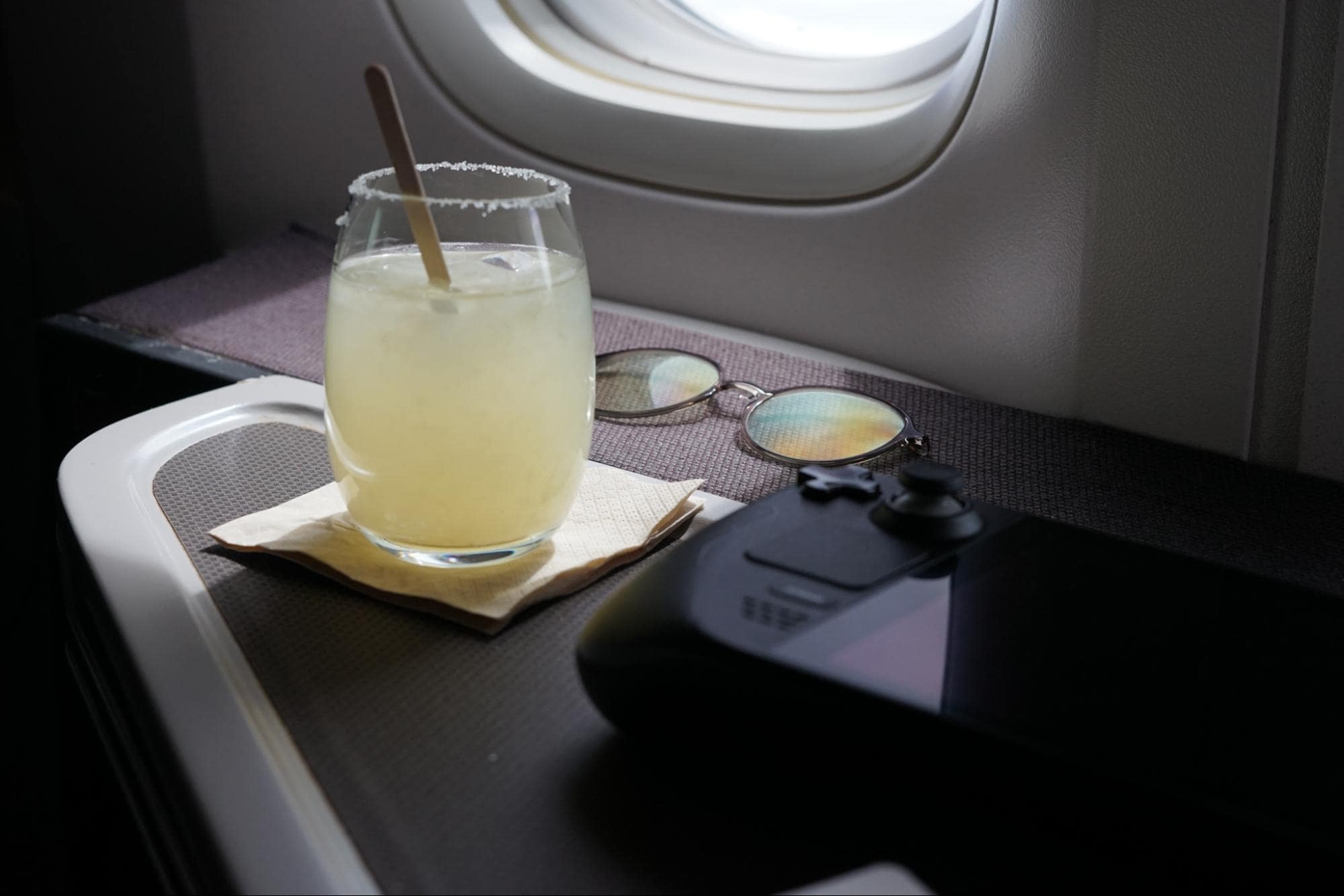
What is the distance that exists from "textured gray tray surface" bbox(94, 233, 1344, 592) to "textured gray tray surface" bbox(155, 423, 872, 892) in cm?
22

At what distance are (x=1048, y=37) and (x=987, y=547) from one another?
19.4 inches

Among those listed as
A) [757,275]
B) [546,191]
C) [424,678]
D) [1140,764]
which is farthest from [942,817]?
[757,275]

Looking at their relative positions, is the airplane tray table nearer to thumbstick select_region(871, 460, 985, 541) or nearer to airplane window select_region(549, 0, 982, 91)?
thumbstick select_region(871, 460, 985, 541)

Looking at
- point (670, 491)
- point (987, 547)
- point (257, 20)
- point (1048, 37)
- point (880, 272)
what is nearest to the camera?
point (987, 547)

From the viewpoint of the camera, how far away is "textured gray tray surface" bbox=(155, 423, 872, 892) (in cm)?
43

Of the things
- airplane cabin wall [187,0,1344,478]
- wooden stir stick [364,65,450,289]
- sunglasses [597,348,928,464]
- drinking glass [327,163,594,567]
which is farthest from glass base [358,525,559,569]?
airplane cabin wall [187,0,1344,478]

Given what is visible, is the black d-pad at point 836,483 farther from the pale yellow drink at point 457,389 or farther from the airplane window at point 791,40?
the airplane window at point 791,40

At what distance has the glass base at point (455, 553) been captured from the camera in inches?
23.6

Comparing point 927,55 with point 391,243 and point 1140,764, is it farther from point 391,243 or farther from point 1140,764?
point 1140,764

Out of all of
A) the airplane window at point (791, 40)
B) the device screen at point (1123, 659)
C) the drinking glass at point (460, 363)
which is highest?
the airplane window at point (791, 40)

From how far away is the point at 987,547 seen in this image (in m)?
0.53

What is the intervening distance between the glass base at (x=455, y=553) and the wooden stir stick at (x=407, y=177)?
0.44 feet

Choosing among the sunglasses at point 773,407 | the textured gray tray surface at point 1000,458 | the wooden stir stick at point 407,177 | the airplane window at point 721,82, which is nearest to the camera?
the wooden stir stick at point 407,177

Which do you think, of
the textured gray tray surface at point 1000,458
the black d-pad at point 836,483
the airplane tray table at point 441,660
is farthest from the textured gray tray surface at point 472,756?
the textured gray tray surface at point 1000,458
